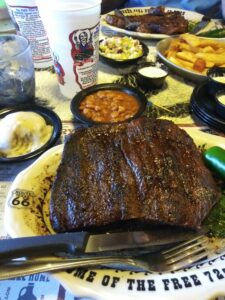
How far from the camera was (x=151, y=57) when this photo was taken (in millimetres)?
2389

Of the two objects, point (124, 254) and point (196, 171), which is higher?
point (196, 171)

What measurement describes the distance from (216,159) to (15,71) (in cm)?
125

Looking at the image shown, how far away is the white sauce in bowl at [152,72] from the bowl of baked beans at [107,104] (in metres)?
0.28

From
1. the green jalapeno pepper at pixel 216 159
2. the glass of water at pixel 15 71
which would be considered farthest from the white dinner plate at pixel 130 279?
the glass of water at pixel 15 71

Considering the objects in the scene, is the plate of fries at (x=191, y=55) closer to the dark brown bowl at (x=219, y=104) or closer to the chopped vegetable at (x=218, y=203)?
the dark brown bowl at (x=219, y=104)

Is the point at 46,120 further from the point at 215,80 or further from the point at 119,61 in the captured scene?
the point at 215,80

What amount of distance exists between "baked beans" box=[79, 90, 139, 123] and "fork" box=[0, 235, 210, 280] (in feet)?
2.63

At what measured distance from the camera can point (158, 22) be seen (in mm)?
2691

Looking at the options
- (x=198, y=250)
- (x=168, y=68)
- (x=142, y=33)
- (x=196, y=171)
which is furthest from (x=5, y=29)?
(x=198, y=250)

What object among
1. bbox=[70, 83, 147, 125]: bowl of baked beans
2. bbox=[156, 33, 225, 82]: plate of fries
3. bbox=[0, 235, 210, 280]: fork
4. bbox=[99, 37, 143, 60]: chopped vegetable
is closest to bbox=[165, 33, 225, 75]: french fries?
bbox=[156, 33, 225, 82]: plate of fries

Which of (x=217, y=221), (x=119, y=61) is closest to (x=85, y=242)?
(x=217, y=221)

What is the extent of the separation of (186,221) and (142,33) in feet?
6.39

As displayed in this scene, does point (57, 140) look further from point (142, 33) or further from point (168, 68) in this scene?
point (142, 33)

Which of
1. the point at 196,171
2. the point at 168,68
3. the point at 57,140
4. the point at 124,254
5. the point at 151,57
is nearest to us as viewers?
the point at 124,254
